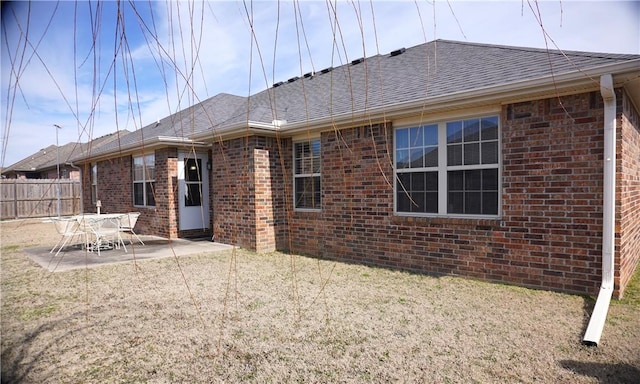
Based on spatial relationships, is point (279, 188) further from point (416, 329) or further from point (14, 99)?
point (14, 99)

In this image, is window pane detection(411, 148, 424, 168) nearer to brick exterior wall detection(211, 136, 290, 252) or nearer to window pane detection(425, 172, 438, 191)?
window pane detection(425, 172, 438, 191)

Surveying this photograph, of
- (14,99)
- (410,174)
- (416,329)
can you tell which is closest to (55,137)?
(14,99)

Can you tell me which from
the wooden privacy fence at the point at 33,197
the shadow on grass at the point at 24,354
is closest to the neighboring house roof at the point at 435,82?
the shadow on grass at the point at 24,354

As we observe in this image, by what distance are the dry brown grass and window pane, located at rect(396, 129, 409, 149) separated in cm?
236

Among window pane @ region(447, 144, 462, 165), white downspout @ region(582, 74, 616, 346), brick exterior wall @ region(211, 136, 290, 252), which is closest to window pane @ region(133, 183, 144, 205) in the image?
brick exterior wall @ region(211, 136, 290, 252)

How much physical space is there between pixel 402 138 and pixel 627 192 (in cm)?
340

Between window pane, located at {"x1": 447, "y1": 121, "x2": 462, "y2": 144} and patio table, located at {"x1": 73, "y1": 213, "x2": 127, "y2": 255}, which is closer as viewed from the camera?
window pane, located at {"x1": 447, "y1": 121, "x2": 462, "y2": 144}

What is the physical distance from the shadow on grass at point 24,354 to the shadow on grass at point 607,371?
165 inches

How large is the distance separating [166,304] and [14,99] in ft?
12.8

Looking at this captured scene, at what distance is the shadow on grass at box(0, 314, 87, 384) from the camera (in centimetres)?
275

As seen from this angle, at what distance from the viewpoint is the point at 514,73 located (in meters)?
5.66

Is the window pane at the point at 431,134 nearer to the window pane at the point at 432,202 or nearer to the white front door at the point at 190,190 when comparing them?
the window pane at the point at 432,202

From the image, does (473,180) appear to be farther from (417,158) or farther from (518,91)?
(518,91)

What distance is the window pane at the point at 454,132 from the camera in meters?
6.09
